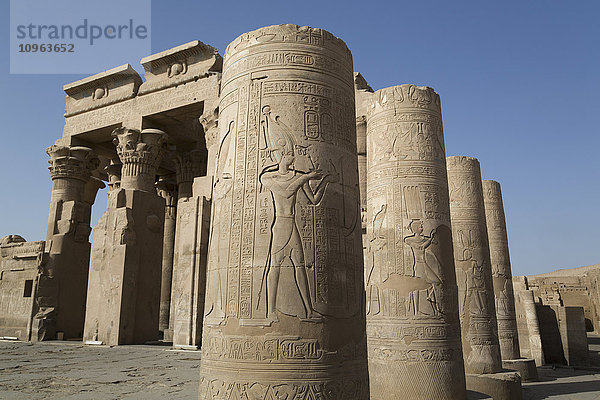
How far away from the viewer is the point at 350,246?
3451 millimetres

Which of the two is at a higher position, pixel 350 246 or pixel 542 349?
pixel 350 246

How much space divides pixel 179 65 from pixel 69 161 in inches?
191

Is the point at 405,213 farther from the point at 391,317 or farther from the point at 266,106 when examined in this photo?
the point at 266,106

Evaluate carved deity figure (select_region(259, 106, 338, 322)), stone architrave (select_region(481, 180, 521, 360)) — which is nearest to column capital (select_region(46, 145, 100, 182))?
stone architrave (select_region(481, 180, 521, 360))

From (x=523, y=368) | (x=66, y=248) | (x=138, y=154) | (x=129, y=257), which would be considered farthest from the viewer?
(x=66, y=248)

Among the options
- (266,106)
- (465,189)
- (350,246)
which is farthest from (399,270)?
(465,189)

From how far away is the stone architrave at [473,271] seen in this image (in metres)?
8.51

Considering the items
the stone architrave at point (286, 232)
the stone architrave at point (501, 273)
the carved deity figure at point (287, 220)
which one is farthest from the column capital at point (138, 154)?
the carved deity figure at point (287, 220)

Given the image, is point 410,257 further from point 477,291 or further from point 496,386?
point 477,291

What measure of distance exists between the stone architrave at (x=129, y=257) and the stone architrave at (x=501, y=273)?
8819mm

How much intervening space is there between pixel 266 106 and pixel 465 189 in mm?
7548

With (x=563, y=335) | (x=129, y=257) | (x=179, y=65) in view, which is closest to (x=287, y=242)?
(x=129, y=257)

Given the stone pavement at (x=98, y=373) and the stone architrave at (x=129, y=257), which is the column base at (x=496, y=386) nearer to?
the stone pavement at (x=98, y=373)

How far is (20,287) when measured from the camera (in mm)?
13414
